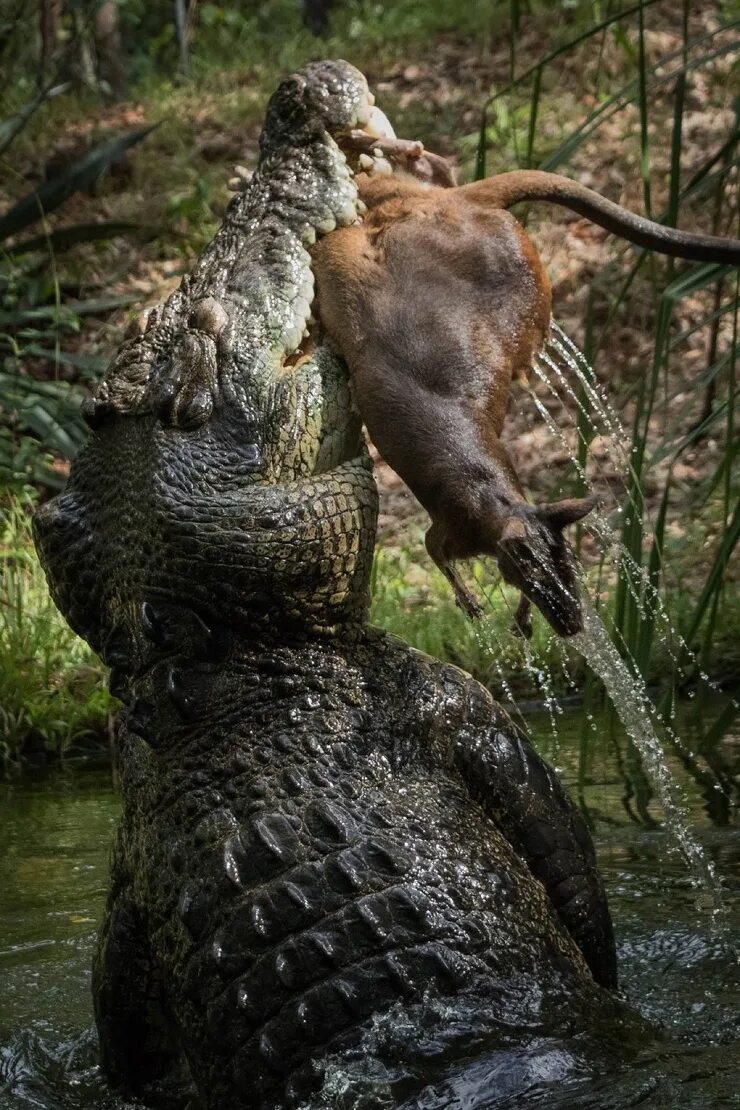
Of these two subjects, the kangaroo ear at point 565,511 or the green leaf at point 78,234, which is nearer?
the kangaroo ear at point 565,511

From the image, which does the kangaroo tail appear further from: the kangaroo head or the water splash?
the water splash

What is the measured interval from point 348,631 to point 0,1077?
3.80 feet

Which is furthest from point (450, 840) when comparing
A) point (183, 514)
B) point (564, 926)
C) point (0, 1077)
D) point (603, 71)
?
point (603, 71)

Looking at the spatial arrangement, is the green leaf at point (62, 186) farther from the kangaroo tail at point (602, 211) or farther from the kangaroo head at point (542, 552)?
the kangaroo head at point (542, 552)

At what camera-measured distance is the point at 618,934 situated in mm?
3561

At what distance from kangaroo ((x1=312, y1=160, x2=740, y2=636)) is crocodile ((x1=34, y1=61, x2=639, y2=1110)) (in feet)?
0.33

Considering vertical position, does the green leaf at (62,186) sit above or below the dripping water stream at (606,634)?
above

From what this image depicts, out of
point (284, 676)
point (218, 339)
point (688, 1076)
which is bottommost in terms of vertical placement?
point (688, 1076)

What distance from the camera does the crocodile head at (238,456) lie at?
2535 millimetres

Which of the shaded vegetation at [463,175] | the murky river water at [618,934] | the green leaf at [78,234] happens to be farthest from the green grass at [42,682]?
the green leaf at [78,234]

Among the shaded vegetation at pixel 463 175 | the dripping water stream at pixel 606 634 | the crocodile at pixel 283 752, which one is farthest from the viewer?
the shaded vegetation at pixel 463 175

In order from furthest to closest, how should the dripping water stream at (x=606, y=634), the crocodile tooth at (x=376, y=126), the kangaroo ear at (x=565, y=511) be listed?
1. the crocodile tooth at (x=376, y=126)
2. the dripping water stream at (x=606, y=634)
3. the kangaroo ear at (x=565, y=511)

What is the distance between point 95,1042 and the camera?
313cm

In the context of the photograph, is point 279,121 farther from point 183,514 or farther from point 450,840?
point 450,840
